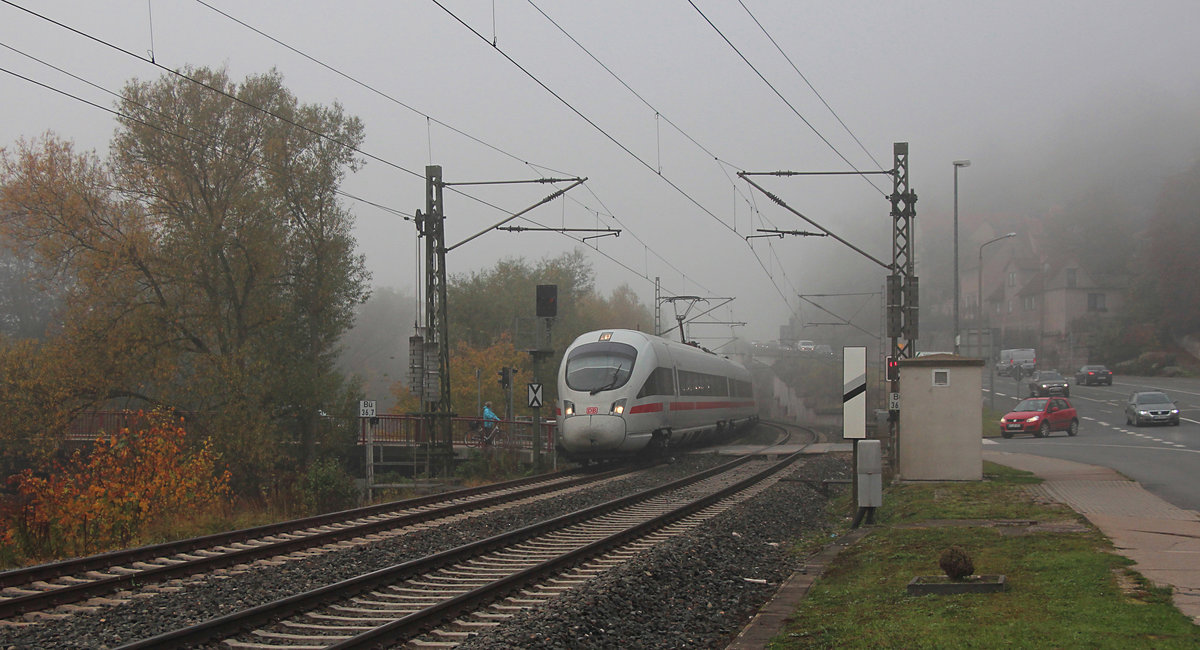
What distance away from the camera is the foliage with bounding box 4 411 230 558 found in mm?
15219

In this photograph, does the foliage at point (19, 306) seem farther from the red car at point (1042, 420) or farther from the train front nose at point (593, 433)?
the red car at point (1042, 420)

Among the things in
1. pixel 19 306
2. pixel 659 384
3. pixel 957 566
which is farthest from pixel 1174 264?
pixel 957 566

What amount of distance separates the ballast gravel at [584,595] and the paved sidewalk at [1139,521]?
11.3 ft

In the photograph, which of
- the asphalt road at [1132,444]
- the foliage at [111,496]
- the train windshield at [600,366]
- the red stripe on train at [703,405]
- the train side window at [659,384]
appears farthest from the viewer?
the red stripe on train at [703,405]

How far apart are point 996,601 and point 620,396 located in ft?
57.5

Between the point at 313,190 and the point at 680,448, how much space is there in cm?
1651

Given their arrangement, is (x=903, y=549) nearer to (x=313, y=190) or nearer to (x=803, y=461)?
(x=803, y=461)

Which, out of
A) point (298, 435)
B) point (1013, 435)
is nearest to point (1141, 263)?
point (1013, 435)

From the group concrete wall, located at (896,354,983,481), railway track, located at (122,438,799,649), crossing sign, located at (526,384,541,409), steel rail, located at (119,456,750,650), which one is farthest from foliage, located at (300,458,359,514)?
concrete wall, located at (896,354,983,481)

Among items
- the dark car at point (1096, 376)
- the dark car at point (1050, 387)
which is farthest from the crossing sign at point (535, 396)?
the dark car at point (1096, 376)

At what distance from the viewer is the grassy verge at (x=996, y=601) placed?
22.7ft

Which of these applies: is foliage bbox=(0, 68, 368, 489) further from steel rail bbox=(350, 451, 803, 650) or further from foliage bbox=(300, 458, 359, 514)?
steel rail bbox=(350, 451, 803, 650)

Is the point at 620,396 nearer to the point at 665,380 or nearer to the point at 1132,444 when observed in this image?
the point at 665,380

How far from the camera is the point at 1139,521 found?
13.1 m
